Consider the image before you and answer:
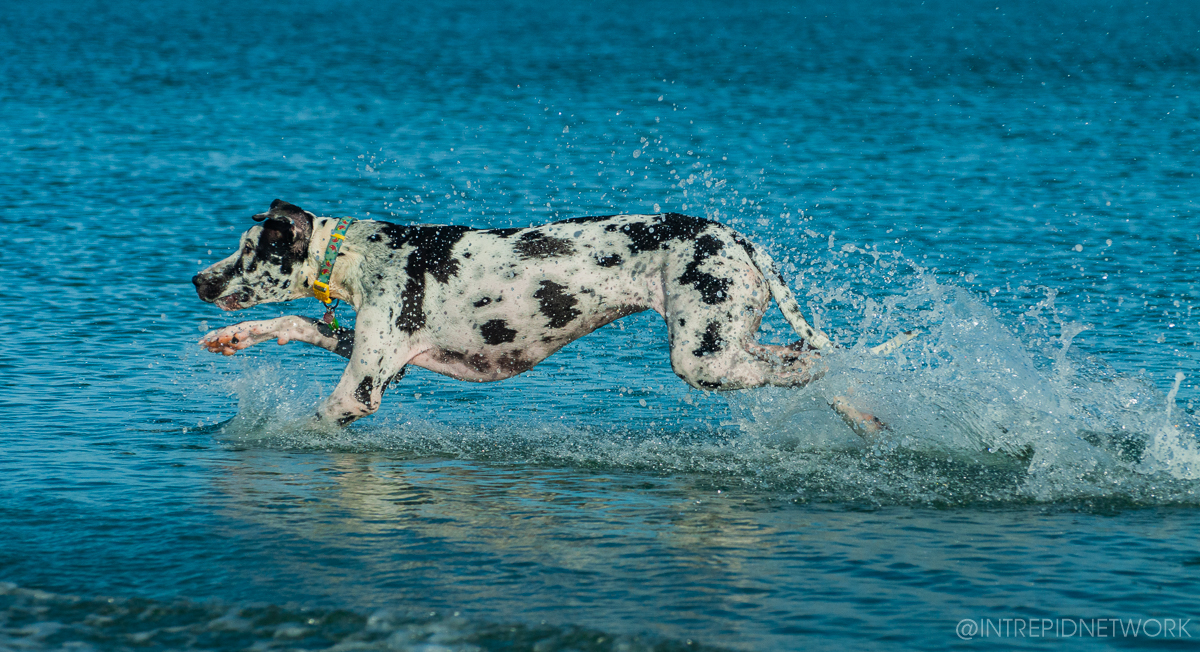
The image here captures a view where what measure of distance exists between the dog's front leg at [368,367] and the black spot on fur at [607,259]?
1.11m

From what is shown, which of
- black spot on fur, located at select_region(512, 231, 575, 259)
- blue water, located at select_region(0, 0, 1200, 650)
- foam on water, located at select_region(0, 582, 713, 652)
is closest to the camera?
foam on water, located at select_region(0, 582, 713, 652)

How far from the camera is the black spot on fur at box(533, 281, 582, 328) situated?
6.90 m

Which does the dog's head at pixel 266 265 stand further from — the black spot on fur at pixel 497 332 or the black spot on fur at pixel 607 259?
the black spot on fur at pixel 607 259

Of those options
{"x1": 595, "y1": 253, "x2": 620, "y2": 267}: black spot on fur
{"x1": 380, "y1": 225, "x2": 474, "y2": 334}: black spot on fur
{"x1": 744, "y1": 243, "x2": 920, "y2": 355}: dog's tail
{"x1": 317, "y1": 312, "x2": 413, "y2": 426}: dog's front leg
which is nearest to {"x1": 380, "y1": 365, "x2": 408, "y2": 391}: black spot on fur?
{"x1": 317, "y1": 312, "x2": 413, "y2": 426}: dog's front leg

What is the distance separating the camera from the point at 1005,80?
90.2ft

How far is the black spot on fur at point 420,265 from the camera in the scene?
6957 mm

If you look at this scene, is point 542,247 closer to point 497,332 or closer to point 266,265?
point 497,332

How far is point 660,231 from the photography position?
6844 millimetres

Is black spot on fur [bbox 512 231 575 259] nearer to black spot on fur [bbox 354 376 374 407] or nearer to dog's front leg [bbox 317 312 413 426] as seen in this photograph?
dog's front leg [bbox 317 312 413 426]

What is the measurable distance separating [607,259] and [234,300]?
6.89 feet

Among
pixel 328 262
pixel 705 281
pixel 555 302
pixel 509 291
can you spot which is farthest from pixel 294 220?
pixel 705 281

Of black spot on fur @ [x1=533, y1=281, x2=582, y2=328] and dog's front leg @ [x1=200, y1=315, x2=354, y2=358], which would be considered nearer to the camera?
black spot on fur @ [x1=533, y1=281, x2=582, y2=328]

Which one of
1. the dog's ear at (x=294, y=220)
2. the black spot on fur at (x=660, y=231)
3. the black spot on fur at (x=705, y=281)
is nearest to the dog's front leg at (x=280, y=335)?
the dog's ear at (x=294, y=220)

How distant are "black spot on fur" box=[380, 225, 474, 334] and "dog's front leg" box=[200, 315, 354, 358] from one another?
52 cm
